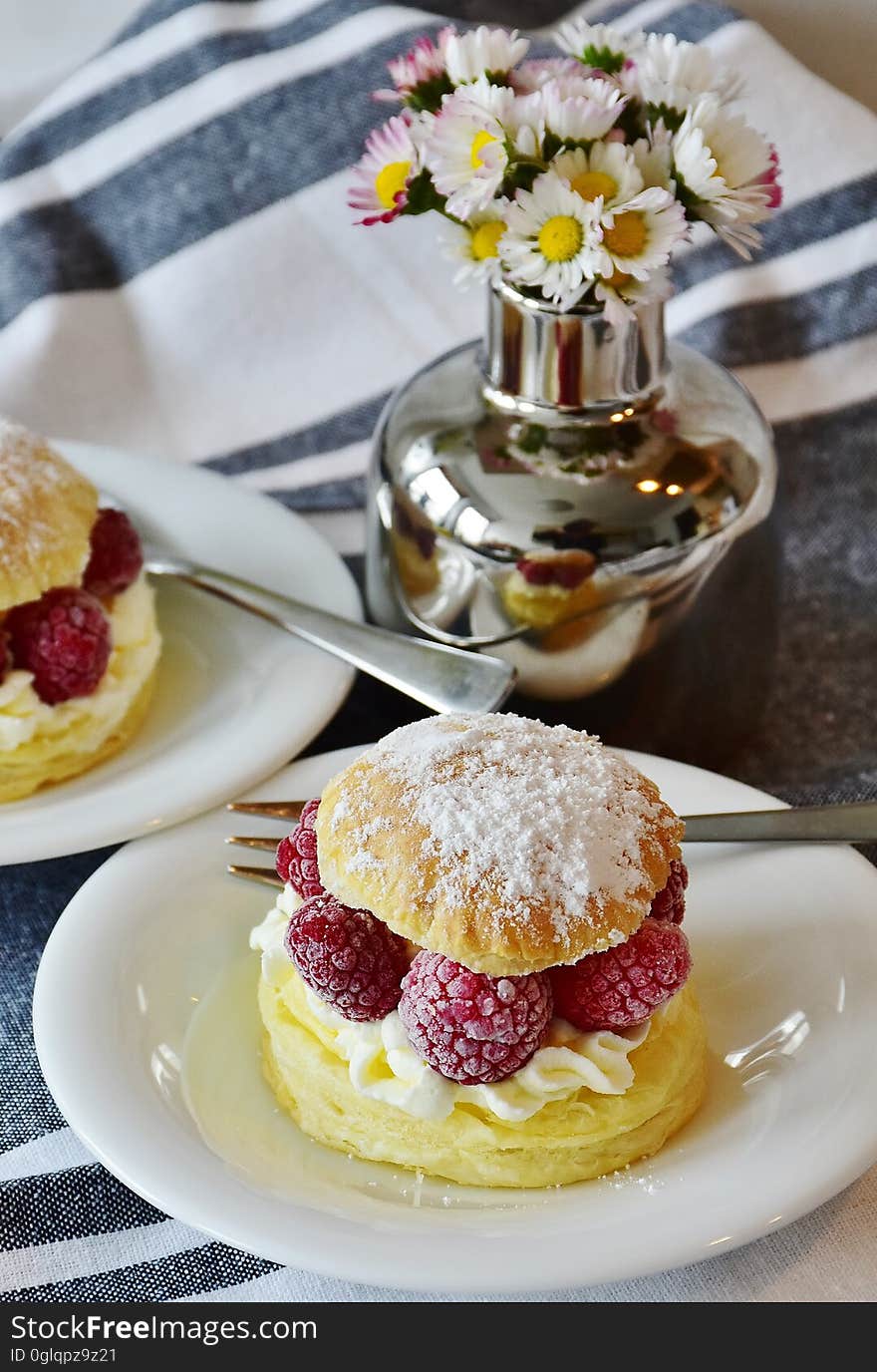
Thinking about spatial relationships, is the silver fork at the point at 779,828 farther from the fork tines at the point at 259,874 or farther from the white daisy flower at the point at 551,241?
the white daisy flower at the point at 551,241

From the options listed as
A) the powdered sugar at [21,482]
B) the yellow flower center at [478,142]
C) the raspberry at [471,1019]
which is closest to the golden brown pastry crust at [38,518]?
the powdered sugar at [21,482]

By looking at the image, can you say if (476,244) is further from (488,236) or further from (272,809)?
(272,809)

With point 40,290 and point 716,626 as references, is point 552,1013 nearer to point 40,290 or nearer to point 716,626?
point 716,626

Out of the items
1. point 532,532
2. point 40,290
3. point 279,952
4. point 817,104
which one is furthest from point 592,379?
point 40,290

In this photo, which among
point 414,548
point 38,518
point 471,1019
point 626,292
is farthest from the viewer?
point 414,548

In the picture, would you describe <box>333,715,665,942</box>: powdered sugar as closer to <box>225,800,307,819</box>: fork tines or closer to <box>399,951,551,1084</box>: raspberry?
<box>399,951,551,1084</box>: raspberry

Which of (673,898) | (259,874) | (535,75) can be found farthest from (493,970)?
(535,75)
